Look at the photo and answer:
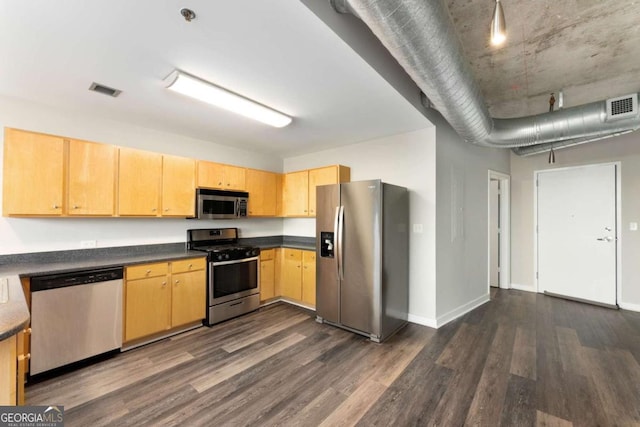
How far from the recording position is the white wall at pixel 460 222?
3422 mm

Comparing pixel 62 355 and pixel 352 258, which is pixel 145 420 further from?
pixel 352 258

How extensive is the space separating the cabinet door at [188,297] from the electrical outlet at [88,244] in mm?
915

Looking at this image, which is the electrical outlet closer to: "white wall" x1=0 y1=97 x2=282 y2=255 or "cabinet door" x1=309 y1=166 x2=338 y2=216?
"white wall" x1=0 y1=97 x2=282 y2=255

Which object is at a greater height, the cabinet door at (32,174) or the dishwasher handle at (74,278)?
the cabinet door at (32,174)

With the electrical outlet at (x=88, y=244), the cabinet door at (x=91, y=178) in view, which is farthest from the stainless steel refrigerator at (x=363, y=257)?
the electrical outlet at (x=88, y=244)

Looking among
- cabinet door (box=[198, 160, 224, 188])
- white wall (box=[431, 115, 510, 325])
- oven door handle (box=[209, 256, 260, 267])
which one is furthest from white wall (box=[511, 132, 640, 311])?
cabinet door (box=[198, 160, 224, 188])

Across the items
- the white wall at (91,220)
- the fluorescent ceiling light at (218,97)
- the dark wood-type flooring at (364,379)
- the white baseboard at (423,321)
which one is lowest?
the dark wood-type flooring at (364,379)

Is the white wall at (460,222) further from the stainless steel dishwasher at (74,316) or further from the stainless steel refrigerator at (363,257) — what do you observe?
the stainless steel dishwasher at (74,316)

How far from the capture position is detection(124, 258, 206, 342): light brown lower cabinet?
109 inches

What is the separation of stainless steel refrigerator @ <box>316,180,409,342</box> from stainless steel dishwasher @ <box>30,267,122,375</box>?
2.26 meters

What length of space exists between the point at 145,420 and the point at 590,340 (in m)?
4.46

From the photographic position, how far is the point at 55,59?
1.91m

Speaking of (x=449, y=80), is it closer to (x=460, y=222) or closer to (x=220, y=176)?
(x=460, y=222)

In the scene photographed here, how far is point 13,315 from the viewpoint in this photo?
1183 mm
